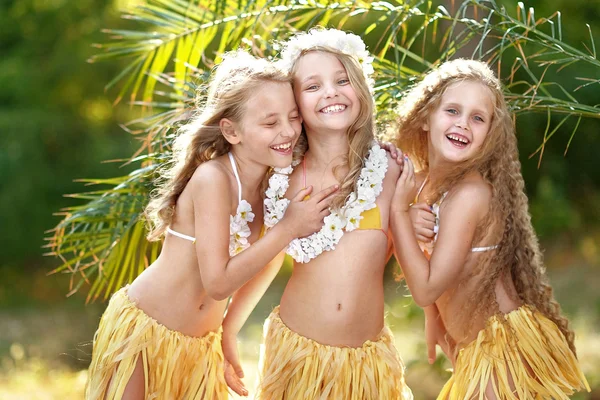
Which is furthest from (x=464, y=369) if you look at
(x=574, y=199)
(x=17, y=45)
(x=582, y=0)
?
(x=17, y=45)

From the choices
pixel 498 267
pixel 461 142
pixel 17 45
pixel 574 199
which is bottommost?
pixel 574 199

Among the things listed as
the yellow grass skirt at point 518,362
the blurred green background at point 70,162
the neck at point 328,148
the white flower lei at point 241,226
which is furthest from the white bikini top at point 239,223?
the blurred green background at point 70,162

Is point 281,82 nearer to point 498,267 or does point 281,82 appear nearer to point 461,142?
point 461,142

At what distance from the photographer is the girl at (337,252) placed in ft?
6.64

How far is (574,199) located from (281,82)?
6.56 meters

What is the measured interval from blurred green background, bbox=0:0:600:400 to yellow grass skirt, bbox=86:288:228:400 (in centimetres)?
428

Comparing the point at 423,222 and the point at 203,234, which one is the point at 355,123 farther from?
the point at 203,234

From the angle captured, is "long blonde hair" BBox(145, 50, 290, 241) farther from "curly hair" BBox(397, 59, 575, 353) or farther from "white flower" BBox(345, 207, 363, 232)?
"curly hair" BBox(397, 59, 575, 353)

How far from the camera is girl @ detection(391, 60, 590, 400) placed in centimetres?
203

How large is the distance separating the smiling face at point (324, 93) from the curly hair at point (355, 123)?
1 centimetres

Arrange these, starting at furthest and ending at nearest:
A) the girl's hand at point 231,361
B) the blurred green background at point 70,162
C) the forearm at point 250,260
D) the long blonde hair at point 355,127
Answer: the blurred green background at point 70,162 → the girl's hand at point 231,361 → the long blonde hair at point 355,127 → the forearm at point 250,260

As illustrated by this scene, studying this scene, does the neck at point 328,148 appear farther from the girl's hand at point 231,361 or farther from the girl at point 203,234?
the girl's hand at point 231,361

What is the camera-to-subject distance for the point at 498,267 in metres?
2.10

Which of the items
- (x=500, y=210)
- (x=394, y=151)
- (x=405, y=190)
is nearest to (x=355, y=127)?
(x=394, y=151)
